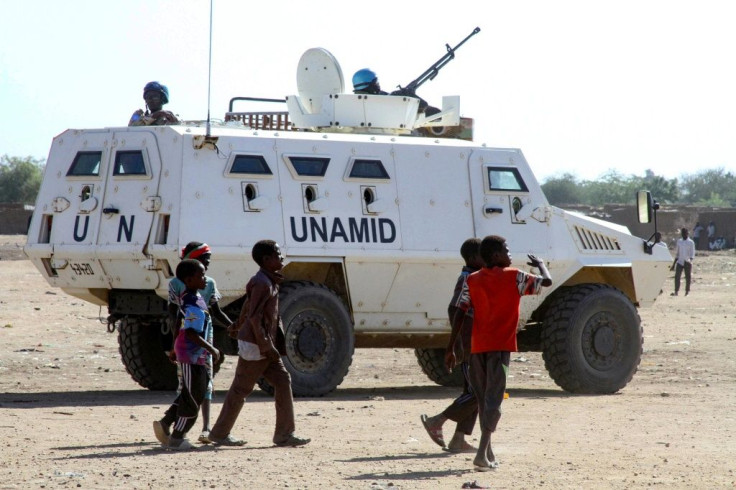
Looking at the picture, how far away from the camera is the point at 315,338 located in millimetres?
12547

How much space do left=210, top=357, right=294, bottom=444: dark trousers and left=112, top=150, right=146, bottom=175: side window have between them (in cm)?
349

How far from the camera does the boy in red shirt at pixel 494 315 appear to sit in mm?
8586

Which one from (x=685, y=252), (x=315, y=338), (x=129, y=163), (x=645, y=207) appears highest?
(x=685, y=252)

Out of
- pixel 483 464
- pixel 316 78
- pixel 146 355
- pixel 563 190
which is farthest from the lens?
pixel 563 190

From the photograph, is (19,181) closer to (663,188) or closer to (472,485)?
(663,188)

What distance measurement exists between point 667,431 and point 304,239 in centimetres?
371

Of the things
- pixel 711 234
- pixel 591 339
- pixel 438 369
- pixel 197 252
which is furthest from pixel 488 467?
pixel 711 234

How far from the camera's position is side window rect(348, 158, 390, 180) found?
42.6 feet

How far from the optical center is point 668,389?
1425cm

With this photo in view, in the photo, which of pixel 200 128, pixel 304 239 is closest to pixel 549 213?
pixel 304 239

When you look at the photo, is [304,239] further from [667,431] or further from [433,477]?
[433,477]

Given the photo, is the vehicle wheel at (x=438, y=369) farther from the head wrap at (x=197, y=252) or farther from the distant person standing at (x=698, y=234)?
the distant person standing at (x=698, y=234)

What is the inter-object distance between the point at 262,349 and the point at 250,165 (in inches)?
145

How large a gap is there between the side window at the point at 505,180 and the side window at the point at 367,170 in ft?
3.59
